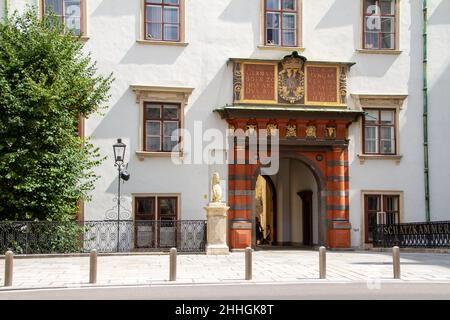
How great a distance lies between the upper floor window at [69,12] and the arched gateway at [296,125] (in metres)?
5.46

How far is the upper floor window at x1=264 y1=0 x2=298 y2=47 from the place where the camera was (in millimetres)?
27125

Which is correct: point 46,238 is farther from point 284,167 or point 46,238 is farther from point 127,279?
point 284,167

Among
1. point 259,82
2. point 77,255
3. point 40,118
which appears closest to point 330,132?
point 259,82

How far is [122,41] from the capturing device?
26.1 metres

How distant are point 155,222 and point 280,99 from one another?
6053 millimetres

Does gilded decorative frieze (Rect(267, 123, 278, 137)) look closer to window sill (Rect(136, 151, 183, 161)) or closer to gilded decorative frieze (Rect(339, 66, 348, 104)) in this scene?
gilded decorative frieze (Rect(339, 66, 348, 104))

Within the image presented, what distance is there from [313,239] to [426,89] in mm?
6929

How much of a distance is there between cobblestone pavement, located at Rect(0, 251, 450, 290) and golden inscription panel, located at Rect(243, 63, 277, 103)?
5744 millimetres

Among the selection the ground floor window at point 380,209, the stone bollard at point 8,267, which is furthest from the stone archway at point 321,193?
the stone bollard at point 8,267

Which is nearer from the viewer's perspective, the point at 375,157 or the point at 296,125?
the point at 296,125

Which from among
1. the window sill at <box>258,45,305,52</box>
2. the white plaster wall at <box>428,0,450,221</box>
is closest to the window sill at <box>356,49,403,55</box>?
the white plaster wall at <box>428,0,450,221</box>

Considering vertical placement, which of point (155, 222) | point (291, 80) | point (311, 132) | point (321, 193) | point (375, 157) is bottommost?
point (155, 222)

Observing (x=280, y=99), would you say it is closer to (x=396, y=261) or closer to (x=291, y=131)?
(x=291, y=131)

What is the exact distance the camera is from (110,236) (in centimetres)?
2484
